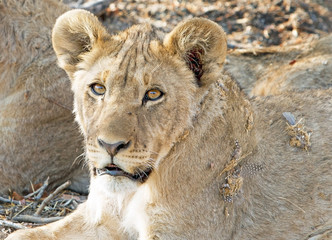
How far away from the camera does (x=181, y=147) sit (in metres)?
4.46

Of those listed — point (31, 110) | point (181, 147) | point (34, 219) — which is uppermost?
point (181, 147)

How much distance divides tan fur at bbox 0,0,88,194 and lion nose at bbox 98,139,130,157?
7.90 feet

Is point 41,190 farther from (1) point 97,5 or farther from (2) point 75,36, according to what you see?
(1) point 97,5

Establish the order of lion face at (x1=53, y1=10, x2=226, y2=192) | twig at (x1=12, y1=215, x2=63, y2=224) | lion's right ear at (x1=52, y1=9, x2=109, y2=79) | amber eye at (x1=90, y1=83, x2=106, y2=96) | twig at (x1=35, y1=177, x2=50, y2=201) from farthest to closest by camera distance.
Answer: twig at (x1=35, y1=177, x2=50, y2=201) → twig at (x1=12, y1=215, x2=63, y2=224) → lion's right ear at (x1=52, y1=9, x2=109, y2=79) → amber eye at (x1=90, y1=83, x2=106, y2=96) → lion face at (x1=53, y1=10, x2=226, y2=192)

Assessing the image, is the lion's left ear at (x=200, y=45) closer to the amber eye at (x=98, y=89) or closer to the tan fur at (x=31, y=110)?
the amber eye at (x=98, y=89)

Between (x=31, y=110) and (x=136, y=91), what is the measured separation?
233 centimetres

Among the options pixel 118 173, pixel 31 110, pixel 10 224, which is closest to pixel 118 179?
pixel 118 173

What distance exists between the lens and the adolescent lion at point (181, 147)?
419 cm

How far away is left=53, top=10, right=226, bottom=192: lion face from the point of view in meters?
4.06

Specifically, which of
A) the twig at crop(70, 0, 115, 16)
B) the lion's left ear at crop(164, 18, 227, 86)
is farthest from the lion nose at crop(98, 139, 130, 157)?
A: the twig at crop(70, 0, 115, 16)

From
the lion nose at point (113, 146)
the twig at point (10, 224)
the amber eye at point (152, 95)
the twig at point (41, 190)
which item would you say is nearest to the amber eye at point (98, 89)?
the amber eye at point (152, 95)

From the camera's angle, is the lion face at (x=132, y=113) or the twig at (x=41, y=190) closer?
the lion face at (x=132, y=113)

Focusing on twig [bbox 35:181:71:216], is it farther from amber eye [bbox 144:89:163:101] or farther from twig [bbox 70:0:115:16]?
twig [bbox 70:0:115:16]

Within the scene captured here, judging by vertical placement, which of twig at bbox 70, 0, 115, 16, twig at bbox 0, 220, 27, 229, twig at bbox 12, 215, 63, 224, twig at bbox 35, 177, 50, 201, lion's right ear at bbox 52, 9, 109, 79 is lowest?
twig at bbox 70, 0, 115, 16
